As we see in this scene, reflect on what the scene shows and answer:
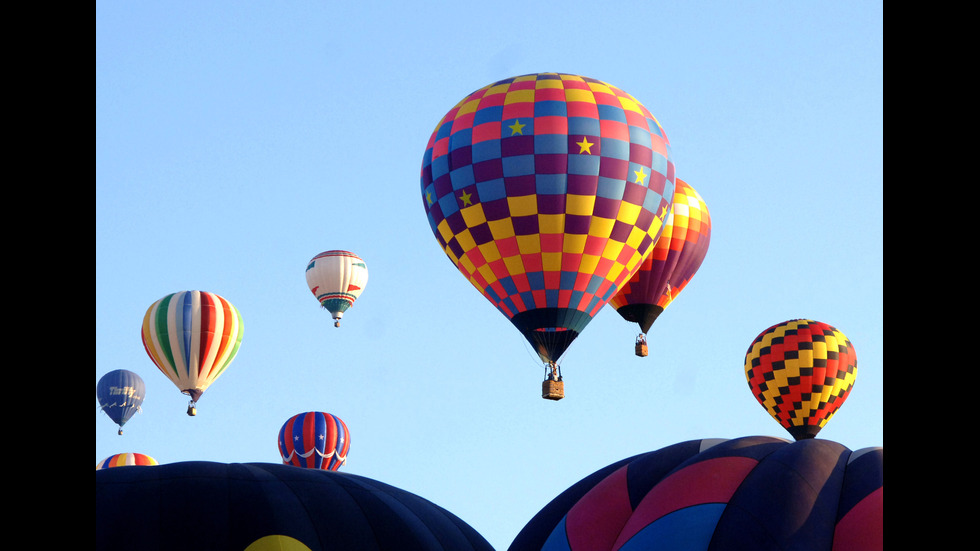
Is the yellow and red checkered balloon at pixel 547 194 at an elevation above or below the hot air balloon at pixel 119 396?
above

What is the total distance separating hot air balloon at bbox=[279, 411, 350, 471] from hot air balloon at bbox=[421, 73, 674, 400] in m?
14.4

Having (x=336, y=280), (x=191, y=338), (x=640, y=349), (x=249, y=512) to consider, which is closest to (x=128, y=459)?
(x=191, y=338)

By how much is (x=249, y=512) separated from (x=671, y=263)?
695 inches

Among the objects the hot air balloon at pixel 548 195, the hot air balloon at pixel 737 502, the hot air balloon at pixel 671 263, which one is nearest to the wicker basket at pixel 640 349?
the hot air balloon at pixel 671 263

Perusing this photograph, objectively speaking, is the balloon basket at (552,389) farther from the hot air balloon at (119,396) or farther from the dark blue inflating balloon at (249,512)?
the hot air balloon at (119,396)

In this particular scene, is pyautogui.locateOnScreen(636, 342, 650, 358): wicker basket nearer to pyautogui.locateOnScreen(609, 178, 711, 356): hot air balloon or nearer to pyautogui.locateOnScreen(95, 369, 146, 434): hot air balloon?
Answer: pyautogui.locateOnScreen(609, 178, 711, 356): hot air balloon

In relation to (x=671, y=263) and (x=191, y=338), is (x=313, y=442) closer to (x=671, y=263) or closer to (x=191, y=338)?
(x=191, y=338)

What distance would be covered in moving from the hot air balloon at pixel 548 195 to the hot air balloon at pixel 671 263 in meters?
4.61

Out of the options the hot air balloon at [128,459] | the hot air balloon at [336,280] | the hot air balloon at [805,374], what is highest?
the hot air balloon at [336,280]

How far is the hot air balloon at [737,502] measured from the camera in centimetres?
873

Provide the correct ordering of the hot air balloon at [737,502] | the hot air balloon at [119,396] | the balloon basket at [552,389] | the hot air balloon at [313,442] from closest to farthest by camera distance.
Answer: the hot air balloon at [737,502] → the balloon basket at [552,389] → the hot air balloon at [313,442] → the hot air balloon at [119,396]

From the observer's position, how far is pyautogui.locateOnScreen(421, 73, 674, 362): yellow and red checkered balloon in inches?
745
